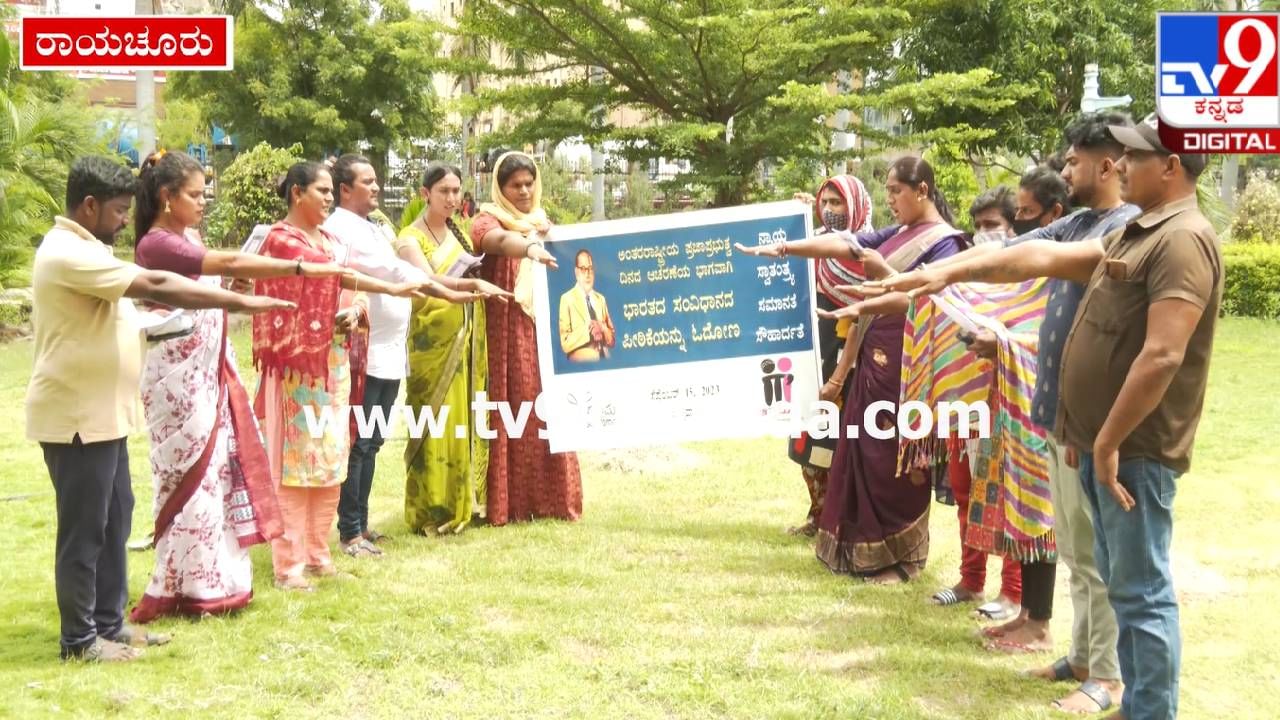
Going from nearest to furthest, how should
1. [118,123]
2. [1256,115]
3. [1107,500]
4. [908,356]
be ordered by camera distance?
1. [1107,500]
2. [908,356]
3. [1256,115]
4. [118,123]

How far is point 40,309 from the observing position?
4.38 metres

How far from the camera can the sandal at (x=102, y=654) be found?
15.1ft

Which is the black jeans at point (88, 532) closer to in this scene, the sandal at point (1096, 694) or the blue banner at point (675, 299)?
the blue banner at point (675, 299)

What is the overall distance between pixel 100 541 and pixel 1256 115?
28.0 feet

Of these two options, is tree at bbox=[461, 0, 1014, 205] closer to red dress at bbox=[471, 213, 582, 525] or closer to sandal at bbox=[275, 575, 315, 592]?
red dress at bbox=[471, 213, 582, 525]

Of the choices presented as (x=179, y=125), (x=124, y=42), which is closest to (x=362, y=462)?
(x=124, y=42)

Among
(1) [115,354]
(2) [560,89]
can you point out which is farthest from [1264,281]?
(1) [115,354]

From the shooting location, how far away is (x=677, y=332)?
593 centimetres

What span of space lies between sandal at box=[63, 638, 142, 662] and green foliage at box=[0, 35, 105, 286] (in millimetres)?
12589

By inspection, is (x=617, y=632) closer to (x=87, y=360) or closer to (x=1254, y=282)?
(x=87, y=360)

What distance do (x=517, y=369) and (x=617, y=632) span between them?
2339 mm

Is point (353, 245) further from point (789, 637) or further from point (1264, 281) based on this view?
point (1264, 281)

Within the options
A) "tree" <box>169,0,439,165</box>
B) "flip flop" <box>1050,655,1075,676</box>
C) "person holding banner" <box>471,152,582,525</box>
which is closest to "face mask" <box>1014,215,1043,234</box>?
"flip flop" <box>1050,655,1075,676</box>

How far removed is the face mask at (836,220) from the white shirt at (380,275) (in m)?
2.06
